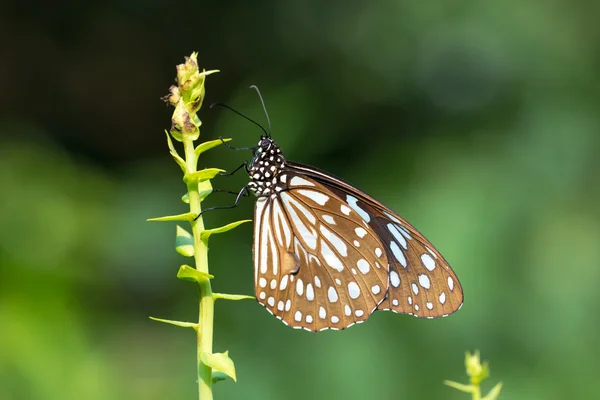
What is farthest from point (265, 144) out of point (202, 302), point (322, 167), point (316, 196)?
point (322, 167)

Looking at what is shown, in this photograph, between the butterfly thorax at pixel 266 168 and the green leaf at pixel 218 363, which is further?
the butterfly thorax at pixel 266 168

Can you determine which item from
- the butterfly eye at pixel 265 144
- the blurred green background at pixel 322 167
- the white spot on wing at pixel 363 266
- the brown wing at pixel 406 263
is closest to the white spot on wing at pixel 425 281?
the brown wing at pixel 406 263

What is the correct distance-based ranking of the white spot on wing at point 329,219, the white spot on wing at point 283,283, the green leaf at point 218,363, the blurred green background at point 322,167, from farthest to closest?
1. the blurred green background at point 322,167
2. the white spot on wing at point 329,219
3. the white spot on wing at point 283,283
4. the green leaf at point 218,363

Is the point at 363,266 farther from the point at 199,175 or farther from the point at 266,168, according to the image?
the point at 199,175

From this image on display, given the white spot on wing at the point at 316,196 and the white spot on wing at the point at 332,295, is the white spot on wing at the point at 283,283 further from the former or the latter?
the white spot on wing at the point at 316,196

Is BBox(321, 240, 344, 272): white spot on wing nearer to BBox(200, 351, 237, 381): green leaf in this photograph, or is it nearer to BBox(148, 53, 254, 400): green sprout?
BBox(148, 53, 254, 400): green sprout

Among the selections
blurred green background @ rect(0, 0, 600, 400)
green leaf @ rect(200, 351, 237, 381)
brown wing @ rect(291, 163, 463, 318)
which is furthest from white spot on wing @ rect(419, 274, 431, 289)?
blurred green background @ rect(0, 0, 600, 400)
